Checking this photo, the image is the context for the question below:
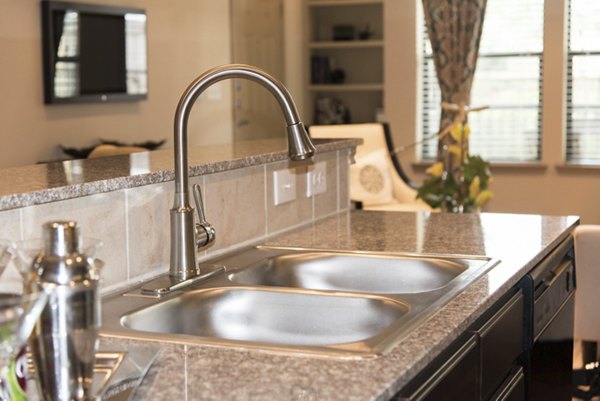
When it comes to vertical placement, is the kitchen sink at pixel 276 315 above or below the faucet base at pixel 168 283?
below

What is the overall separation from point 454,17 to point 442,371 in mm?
5848

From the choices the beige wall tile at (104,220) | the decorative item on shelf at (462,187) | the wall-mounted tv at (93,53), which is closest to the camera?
the beige wall tile at (104,220)

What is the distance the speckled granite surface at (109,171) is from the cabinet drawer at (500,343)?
2.40 feet

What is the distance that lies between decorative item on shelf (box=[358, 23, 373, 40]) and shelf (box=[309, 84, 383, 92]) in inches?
16.1

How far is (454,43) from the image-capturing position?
23.1 ft

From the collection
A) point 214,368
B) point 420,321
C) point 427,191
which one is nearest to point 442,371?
point 420,321

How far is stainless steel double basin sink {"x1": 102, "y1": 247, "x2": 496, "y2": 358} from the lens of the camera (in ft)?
5.00

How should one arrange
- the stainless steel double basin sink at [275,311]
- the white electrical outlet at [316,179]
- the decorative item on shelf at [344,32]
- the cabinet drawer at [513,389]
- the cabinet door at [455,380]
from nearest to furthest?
the cabinet door at [455,380], the stainless steel double basin sink at [275,311], the cabinet drawer at [513,389], the white electrical outlet at [316,179], the decorative item on shelf at [344,32]

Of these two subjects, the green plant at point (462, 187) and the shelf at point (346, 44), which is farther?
the shelf at point (346, 44)

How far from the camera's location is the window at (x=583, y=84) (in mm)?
6984

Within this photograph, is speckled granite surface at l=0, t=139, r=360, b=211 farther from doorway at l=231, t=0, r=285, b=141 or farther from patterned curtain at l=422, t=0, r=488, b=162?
doorway at l=231, t=0, r=285, b=141

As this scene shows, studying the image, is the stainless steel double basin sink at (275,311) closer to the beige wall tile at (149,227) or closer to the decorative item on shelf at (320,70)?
the beige wall tile at (149,227)

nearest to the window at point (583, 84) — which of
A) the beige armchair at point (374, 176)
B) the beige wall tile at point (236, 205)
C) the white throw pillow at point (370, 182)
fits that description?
the beige armchair at point (374, 176)

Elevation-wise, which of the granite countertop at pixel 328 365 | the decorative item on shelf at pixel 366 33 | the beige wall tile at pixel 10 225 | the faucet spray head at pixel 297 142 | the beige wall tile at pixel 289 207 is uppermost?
the decorative item on shelf at pixel 366 33
